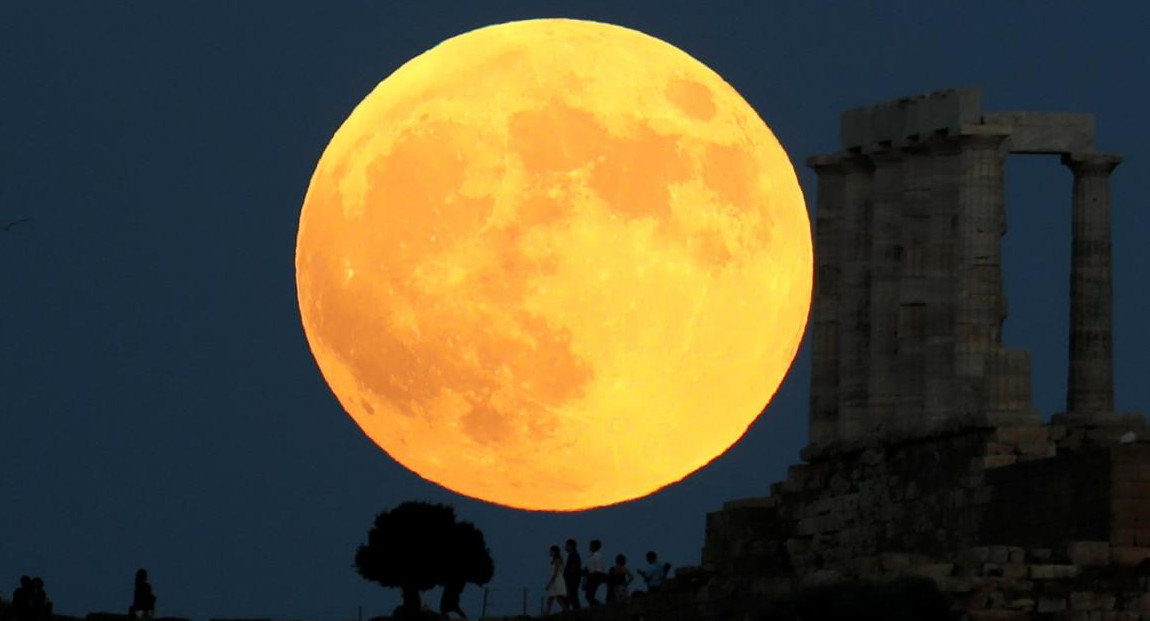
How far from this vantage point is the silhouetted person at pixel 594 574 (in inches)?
2569

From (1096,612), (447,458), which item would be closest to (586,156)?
(447,458)

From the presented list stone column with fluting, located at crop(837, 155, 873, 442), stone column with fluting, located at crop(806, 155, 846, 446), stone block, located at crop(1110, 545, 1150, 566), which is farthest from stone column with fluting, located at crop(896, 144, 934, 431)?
stone block, located at crop(1110, 545, 1150, 566)

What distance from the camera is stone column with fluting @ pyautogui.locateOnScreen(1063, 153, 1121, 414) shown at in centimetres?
6912

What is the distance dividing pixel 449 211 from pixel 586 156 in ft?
4.59

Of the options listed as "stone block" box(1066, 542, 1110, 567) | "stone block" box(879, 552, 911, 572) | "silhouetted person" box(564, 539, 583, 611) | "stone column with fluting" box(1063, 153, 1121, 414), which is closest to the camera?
"stone block" box(1066, 542, 1110, 567)

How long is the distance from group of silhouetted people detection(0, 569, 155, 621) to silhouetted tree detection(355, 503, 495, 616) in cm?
866

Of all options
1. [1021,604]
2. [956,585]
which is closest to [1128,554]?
[1021,604]

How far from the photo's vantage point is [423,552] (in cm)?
7338

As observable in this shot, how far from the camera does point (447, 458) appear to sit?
43.7 m

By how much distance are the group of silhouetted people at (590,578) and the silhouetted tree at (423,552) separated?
6.20 m

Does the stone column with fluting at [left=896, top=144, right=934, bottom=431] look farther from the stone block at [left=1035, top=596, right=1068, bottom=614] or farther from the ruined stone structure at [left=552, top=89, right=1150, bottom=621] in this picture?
the stone block at [left=1035, top=596, right=1068, bottom=614]

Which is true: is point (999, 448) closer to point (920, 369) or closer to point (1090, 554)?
point (920, 369)

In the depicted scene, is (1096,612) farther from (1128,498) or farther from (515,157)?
(515,157)

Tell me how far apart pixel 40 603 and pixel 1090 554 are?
53.5 ft
